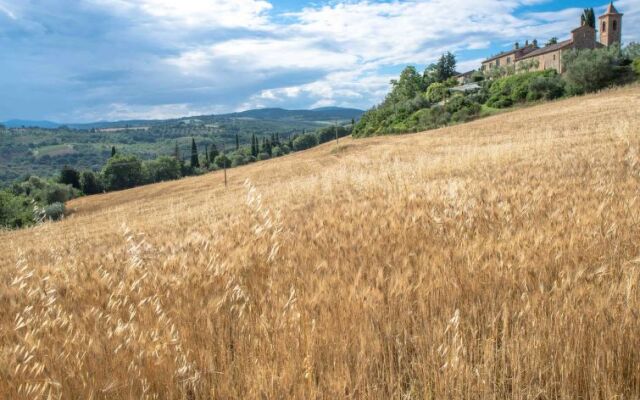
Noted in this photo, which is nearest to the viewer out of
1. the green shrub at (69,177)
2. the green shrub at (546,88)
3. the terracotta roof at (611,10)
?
the green shrub at (546,88)

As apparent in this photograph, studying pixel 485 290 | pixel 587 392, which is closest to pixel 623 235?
pixel 485 290

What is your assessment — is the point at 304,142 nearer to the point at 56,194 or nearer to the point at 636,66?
the point at 56,194

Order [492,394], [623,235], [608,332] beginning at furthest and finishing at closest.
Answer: [623,235] < [608,332] < [492,394]

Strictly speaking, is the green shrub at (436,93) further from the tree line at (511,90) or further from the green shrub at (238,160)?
the green shrub at (238,160)

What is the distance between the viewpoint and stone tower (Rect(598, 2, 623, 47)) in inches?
4122

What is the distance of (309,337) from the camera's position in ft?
7.22

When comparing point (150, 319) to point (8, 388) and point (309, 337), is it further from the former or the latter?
point (309, 337)

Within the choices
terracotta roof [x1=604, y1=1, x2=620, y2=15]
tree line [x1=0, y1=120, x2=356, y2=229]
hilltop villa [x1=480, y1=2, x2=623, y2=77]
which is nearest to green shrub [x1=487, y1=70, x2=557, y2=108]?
hilltop villa [x1=480, y1=2, x2=623, y2=77]

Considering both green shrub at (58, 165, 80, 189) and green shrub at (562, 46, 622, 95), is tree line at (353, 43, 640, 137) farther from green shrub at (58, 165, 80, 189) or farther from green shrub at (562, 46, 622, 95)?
green shrub at (58, 165, 80, 189)

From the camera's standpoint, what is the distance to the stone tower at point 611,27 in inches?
4122

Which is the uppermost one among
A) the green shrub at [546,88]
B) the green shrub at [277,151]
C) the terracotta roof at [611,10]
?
the terracotta roof at [611,10]

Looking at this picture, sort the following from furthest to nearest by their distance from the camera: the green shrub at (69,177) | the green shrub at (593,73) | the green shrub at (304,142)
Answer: the green shrub at (304,142), the green shrub at (69,177), the green shrub at (593,73)

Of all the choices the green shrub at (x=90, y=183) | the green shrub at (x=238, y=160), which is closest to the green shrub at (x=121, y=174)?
the green shrub at (x=90, y=183)

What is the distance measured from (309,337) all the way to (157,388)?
0.77m
